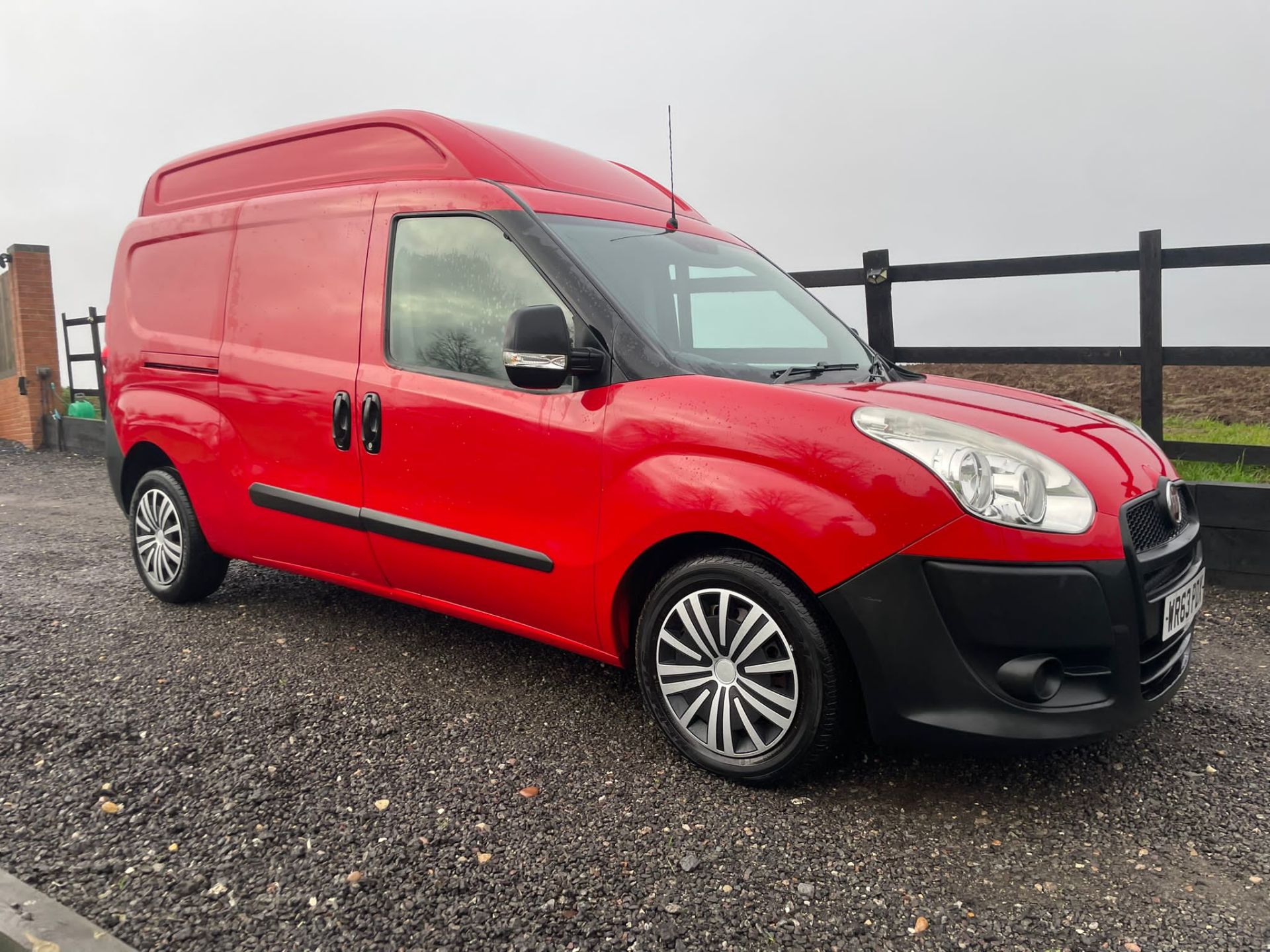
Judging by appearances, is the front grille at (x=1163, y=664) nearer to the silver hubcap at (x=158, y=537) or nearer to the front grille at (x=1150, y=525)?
the front grille at (x=1150, y=525)

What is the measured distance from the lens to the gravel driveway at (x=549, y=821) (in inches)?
88.4

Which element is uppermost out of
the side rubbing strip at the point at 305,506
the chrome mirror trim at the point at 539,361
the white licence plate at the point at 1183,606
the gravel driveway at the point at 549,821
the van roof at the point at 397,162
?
the van roof at the point at 397,162

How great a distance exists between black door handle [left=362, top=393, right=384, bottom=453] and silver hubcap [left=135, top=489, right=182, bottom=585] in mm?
1633

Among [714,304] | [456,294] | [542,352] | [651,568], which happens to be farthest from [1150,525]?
[456,294]

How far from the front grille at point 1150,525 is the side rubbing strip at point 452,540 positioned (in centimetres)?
176

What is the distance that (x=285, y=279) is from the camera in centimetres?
407

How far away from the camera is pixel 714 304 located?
147 inches

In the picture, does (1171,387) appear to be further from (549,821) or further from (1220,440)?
(549,821)

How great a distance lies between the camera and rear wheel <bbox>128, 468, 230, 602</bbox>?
4.67 meters

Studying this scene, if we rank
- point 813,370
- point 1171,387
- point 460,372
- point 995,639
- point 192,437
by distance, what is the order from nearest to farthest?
point 995,639 < point 813,370 < point 460,372 < point 192,437 < point 1171,387

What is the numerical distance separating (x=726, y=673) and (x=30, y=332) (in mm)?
14997

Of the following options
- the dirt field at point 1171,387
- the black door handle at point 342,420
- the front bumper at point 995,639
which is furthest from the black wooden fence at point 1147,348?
the black door handle at point 342,420

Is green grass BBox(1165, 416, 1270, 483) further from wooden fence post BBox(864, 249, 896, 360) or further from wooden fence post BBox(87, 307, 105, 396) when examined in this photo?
wooden fence post BBox(87, 307, 105, 396)

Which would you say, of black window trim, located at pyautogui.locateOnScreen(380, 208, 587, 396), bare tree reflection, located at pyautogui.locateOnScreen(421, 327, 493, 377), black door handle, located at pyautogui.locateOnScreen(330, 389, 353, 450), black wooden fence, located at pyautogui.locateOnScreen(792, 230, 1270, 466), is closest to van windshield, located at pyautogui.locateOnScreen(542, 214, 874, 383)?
black window trim, located at pyautogui.locateOnScreen(380, 208, 587, 396)
